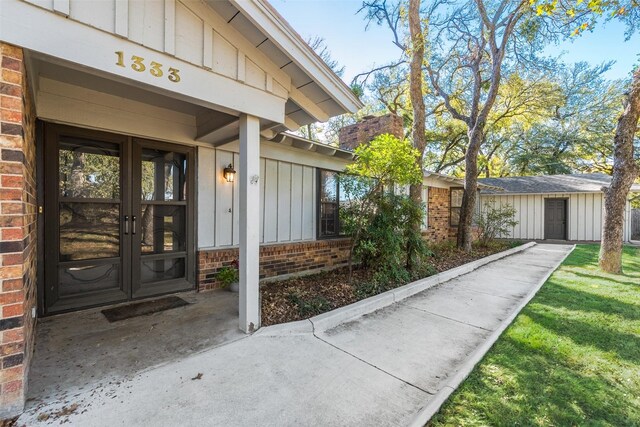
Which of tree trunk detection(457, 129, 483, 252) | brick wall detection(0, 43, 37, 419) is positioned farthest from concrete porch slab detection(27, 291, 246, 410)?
tree trunk detection(457, 129, 483, 252)

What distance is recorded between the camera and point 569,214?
13258 mm

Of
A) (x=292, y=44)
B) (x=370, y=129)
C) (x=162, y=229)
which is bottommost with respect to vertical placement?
(x=162, y=229)

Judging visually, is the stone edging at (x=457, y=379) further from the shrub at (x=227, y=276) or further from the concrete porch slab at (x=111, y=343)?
the shrub at (x=227, y=276)

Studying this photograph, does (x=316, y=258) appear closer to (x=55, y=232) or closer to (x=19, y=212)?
(x=55, y=232)

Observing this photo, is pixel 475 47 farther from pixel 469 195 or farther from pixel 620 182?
pixel 620 182

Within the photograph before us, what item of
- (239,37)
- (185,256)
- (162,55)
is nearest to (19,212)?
(162,55)

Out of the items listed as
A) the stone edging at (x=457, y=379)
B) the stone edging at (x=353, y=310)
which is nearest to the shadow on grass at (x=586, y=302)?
the stone edging at (x=457, y=379)

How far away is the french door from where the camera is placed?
348cm

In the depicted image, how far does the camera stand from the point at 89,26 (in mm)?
2039

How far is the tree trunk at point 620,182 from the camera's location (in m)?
6.00

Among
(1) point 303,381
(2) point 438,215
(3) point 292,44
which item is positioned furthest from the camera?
(2) point 438,215

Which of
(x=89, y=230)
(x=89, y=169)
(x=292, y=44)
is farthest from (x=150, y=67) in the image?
(x=89, y=230)

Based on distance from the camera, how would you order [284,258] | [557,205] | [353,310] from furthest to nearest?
[557,205] < [284,258] < [353,310]

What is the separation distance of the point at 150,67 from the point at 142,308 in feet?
10.1
